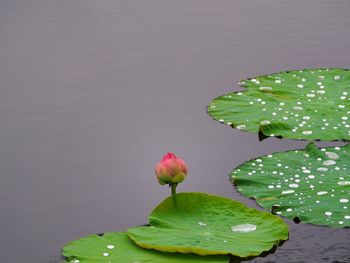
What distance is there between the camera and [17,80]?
238cm

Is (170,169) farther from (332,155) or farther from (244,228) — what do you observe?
(332,155)

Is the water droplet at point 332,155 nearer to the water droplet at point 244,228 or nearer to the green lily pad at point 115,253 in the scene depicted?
the water droplet at point 244,228

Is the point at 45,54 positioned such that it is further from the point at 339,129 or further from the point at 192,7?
the point at 339,129

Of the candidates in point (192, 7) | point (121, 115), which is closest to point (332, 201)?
point (121, 115)

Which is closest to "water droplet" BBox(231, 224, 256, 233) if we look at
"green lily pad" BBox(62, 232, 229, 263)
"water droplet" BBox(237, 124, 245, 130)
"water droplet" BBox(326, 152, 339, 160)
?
"green lily pad" BBox(62, 232, 229, 263)

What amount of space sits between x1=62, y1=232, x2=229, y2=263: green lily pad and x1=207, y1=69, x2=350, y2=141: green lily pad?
0.57 metres

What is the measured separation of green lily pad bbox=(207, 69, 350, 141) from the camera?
1872 mm

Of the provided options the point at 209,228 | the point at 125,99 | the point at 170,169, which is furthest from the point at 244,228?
the point at 125,99

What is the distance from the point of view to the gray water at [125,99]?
1.59 meters

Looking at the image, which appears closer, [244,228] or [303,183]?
[244,228]

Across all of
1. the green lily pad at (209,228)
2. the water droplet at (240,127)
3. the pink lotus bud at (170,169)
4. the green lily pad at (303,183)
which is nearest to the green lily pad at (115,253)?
the green lily pad at (209,228)

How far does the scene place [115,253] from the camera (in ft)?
4.47

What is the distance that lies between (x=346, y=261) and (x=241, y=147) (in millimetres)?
525

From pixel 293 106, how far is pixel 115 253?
0.79 metres
